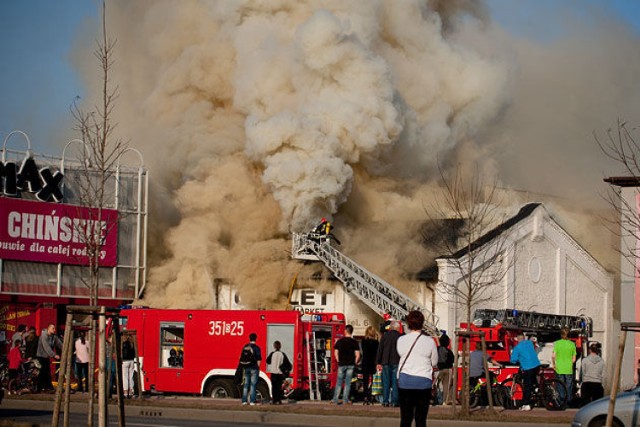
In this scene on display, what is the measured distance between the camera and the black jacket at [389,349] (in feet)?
78.3

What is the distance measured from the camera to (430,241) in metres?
43.2

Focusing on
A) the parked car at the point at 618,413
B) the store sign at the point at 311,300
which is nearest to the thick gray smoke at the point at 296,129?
the store sign at the point at 311,300

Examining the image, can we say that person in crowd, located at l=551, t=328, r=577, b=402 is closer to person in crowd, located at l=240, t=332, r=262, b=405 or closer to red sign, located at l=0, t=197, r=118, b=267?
person in crowd, located at l=240, t=332, r=262, b=405

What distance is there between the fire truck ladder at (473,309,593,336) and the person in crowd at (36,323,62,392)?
11765mm

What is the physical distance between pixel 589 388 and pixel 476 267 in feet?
54.2

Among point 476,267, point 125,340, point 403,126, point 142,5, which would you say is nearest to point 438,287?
point 476,267

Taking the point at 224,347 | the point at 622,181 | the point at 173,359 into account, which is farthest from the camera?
the point at 622,181

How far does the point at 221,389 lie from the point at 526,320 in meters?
10.00

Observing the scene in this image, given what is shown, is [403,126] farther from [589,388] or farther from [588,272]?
[589,388]

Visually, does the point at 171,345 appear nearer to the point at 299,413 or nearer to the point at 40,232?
the point at 299,413

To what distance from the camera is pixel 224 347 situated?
2897 centimetres

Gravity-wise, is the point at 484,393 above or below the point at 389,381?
below

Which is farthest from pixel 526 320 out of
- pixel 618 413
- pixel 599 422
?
pixel 618 413

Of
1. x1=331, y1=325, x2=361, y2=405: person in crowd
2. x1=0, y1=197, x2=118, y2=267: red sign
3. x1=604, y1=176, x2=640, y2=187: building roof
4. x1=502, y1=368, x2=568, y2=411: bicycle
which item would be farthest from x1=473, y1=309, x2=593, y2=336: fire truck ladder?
x1=0, y1=197, x2=118, y2=267: red sign
